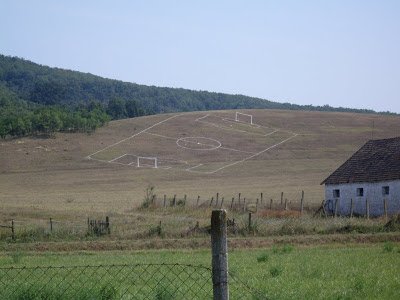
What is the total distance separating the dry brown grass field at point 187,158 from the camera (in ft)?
213

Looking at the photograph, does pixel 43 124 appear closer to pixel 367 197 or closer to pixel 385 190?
pixel 367 197

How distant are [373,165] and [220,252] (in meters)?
39.0

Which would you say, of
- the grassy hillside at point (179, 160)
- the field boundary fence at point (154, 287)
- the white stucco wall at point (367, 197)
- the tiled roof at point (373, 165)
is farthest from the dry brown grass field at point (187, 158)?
the field boundary fence at point (154, 287)

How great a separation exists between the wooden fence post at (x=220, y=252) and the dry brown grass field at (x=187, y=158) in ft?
132

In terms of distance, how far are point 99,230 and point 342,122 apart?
84.8 metres

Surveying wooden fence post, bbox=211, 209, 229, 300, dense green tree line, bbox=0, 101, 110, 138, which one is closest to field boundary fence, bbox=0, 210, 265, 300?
wooden fence post, bbox=211, 209, 229, 300

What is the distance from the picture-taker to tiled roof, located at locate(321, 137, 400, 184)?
41719mm

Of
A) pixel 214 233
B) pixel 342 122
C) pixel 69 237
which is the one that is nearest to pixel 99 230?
pixel 69 237

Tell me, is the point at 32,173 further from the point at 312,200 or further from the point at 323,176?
the point at 312,200

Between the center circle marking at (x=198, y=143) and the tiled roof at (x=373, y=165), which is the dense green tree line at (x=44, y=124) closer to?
the center circle marking at (x=198, y=143)

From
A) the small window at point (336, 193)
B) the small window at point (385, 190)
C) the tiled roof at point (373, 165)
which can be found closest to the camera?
the small window at point (385, 190)

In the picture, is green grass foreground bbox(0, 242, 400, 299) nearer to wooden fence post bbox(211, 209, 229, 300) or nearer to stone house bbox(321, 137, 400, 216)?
wooden fence post bbox(211, 209, 229, 300)

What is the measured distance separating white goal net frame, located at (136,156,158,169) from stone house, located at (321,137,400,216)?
40.6m

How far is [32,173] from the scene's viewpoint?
8019cm
